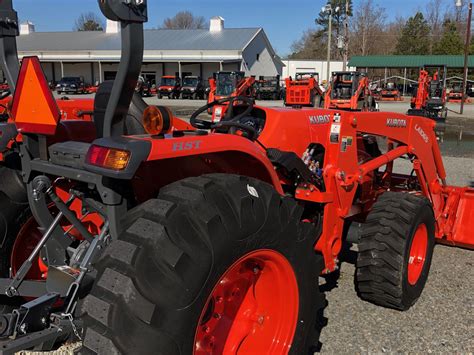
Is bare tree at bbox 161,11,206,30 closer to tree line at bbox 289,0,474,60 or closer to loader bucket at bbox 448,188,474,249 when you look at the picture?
tree line at bbox 289,0,474,60

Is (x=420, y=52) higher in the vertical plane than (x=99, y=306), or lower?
higher

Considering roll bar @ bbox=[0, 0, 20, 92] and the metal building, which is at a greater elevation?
the metal building

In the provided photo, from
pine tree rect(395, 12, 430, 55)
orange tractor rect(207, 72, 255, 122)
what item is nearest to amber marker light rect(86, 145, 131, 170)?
orange tractor rect(207, 72, 255, 122)

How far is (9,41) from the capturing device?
2479 millimetres

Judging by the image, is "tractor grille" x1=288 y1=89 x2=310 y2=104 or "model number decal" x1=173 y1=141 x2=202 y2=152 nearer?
"model number decal" x1=173 y1=141 x2=202 y2=152

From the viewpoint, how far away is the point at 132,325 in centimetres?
181

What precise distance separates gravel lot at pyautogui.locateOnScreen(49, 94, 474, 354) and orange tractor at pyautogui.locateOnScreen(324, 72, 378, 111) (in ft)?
64.8

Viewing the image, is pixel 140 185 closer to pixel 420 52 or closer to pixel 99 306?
pixel 99 306

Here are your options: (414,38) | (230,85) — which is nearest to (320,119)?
(230,85)

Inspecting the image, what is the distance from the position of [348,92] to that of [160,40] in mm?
Answer: 34465

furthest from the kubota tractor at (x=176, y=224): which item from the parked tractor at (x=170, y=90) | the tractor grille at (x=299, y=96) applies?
the parked tractor at (x=170, y=90)

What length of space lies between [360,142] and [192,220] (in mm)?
3262

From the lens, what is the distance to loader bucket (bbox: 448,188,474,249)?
5012 millimetres

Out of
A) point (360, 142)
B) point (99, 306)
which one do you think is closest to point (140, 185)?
point (99, 306)
